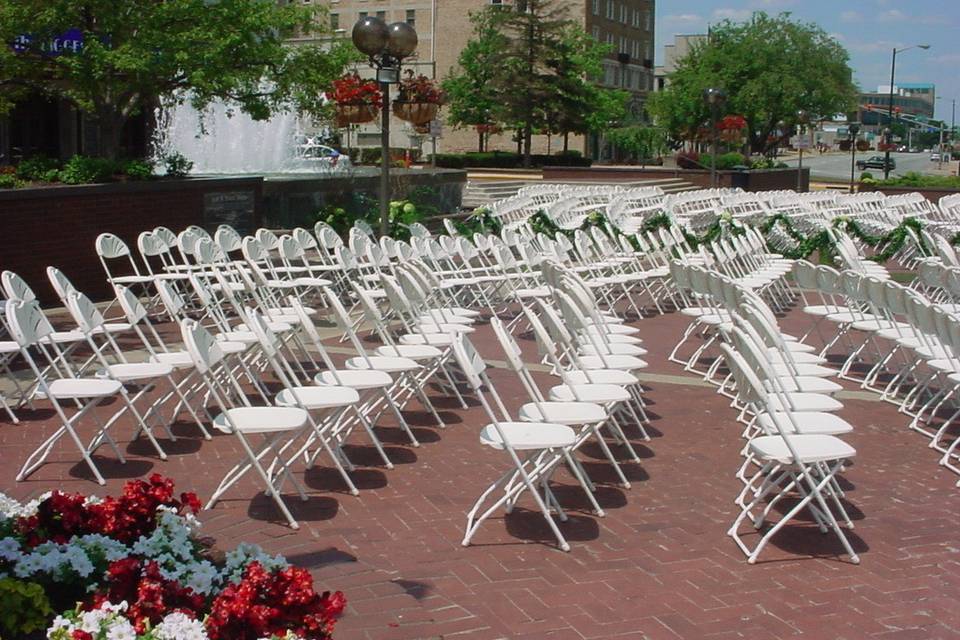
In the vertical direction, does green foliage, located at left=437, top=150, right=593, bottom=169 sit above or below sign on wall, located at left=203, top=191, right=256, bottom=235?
above

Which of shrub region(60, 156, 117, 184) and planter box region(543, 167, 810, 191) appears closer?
shrub region(60, 156, 117, 184)

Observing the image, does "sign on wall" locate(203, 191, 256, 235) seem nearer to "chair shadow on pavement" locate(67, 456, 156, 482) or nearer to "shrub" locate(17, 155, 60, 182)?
"shrub" locate(17, 155, 60, 182)

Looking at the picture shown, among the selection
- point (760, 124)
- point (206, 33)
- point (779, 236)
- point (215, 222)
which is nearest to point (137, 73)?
point (206, 33)

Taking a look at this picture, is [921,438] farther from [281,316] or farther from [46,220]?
[46,220]

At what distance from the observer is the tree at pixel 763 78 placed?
50188 millimetres

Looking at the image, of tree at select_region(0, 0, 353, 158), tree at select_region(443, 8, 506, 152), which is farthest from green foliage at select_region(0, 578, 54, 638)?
tree at select_region(443, 8, 506, 152)

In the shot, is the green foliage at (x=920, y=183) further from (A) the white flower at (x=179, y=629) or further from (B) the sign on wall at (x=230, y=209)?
(A) the white flower at (x=179, y=629)

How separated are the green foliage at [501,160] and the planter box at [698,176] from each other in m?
8.16

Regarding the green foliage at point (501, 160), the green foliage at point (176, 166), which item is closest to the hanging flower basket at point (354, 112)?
the green foliage at point (176, 166)

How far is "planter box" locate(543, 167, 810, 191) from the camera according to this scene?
33969mm

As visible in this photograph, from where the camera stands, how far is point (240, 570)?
426 cm

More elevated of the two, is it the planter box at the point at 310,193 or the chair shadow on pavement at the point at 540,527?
the planter box at the point at 310,193

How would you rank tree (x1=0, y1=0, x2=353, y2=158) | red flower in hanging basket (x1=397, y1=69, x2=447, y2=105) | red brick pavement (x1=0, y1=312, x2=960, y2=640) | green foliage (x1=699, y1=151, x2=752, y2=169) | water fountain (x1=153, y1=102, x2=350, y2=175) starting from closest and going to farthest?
red brick pavement (x1=0, y1=312, x2=960, y2=640)
tree (x1=0, y1=0, x2=353, y2=158)
red flower in hanging basket (x1=397, y1=69, x2=447, y2=105)
water fountain (x1=153, y1=102, x2=350, y2=175)
green foliage (x1=699, y1=151, x2=752, y2=169)

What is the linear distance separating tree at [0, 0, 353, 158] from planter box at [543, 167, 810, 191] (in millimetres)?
20210
